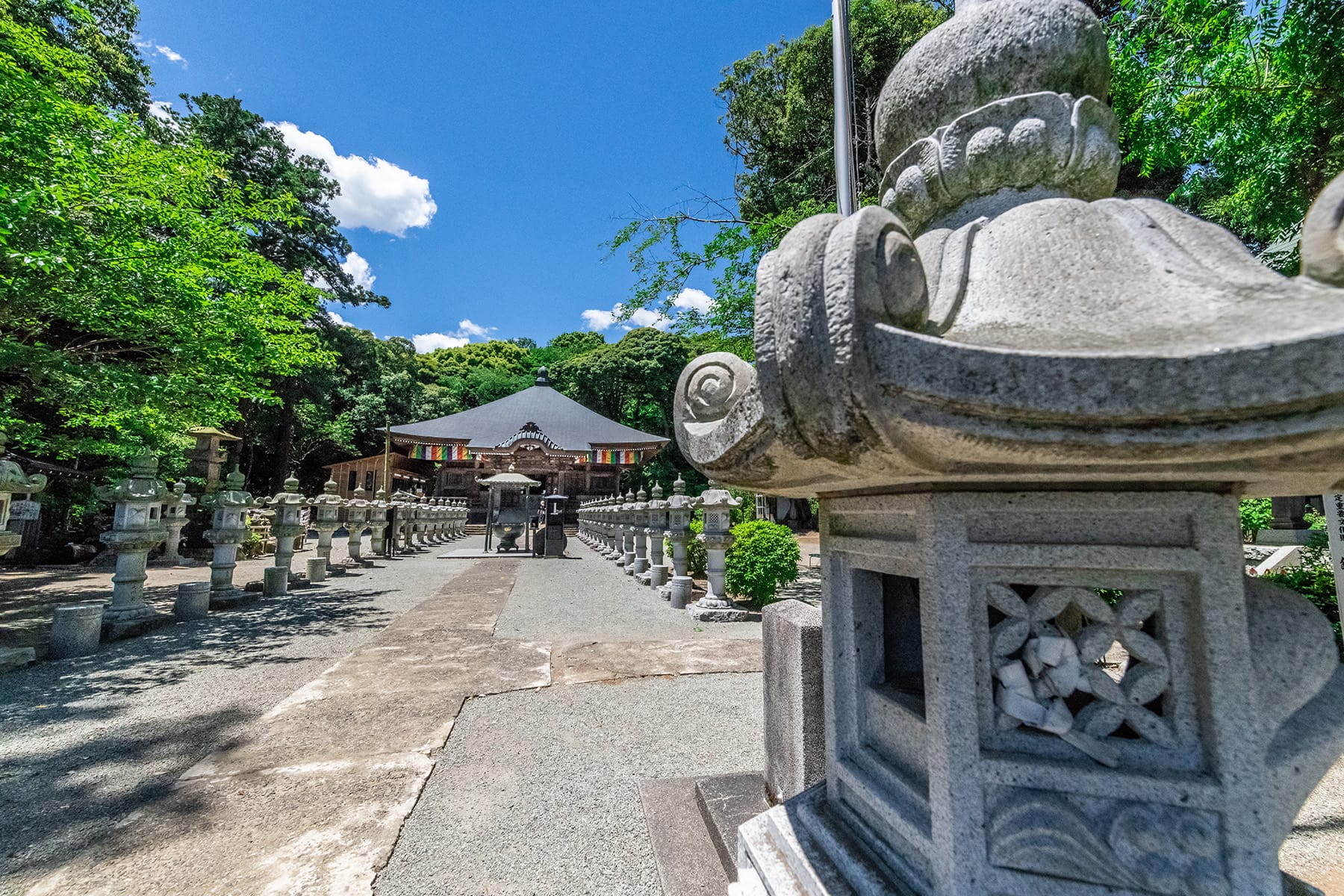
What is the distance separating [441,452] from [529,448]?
4571 mm

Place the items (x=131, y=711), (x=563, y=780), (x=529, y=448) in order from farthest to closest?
(x=529, y=448) < (x=131, y=711) < (x=563, y=780)

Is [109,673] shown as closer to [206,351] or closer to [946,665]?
[206,351]

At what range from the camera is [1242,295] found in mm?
957

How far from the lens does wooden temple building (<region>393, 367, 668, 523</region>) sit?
80.6ft

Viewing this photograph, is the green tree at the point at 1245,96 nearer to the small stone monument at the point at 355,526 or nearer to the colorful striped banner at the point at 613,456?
the small stone monument at the point at 355,526

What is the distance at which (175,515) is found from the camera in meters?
9.00

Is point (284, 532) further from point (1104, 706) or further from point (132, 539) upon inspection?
point (1104, 706)

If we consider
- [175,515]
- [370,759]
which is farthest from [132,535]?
[370,759]

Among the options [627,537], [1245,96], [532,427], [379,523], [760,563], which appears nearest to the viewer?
[1245,96]

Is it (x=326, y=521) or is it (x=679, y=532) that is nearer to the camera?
(x=679, y=532)

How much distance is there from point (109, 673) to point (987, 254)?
612 cm

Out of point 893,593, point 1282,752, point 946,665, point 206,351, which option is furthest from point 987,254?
point 206,351

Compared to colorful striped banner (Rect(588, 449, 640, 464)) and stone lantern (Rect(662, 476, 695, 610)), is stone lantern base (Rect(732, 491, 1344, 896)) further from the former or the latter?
colorful striped banner (Rect(588, 449, 640, 464))

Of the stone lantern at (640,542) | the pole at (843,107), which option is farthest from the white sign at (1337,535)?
the stone lantern at (640,542)
